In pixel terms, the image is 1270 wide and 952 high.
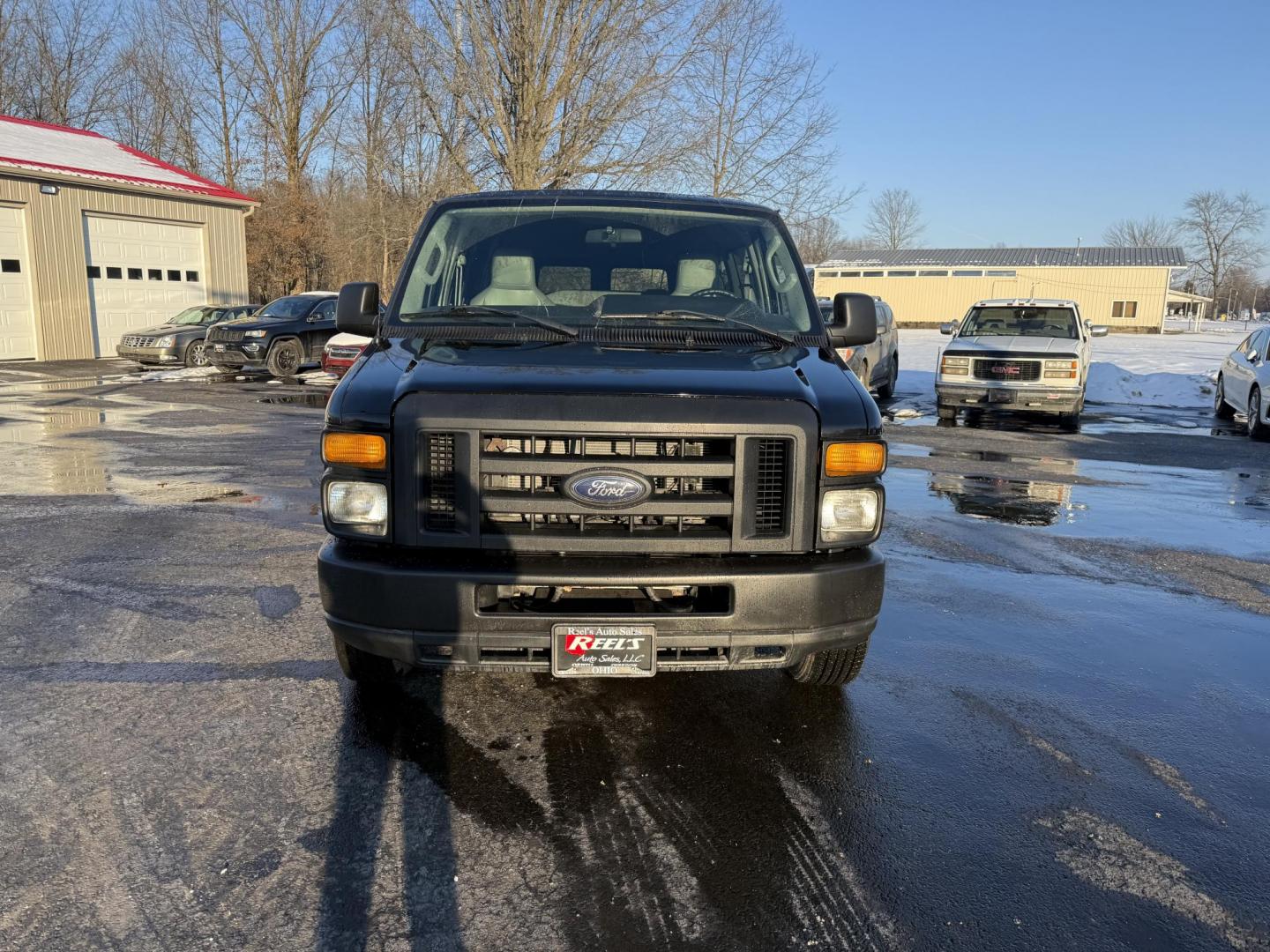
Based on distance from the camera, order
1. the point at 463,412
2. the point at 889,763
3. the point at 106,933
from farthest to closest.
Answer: the point at 889,763, the point at 463,412, the point at 106,933

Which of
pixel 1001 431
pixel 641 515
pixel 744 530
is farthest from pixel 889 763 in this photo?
pixel 1001 431

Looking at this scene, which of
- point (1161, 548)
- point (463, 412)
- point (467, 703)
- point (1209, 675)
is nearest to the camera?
point (463, 412)

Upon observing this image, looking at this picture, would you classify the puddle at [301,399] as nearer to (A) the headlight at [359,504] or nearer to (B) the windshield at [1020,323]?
(B) the windshield at [1020,323]

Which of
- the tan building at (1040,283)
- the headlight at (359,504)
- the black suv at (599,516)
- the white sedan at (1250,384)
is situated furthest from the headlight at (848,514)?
the tan building at (1040,283)

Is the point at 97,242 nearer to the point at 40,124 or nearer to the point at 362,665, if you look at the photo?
the point at 40,124

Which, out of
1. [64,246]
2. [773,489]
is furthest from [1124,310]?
[773,489]

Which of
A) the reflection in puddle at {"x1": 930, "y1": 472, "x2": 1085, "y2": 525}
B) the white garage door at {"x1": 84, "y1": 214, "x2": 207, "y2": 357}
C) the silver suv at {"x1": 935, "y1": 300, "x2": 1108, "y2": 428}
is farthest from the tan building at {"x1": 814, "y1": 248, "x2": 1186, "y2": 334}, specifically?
the reflection in puddle at {"x1": 930, "y1": 472, "x2": 1085, "y2": 525}

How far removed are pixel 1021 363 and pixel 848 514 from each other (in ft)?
37.9

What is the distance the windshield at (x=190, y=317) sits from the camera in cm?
2247

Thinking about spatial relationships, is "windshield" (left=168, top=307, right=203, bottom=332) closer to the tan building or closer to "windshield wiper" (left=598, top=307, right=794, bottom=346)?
"windshield wiper" (left=598, top=307, right=794, bottom=346)

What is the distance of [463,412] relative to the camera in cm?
308

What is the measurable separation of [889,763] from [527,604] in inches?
56.2

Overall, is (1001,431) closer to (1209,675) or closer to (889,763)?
(1209,675)

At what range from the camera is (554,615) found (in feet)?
10.0
